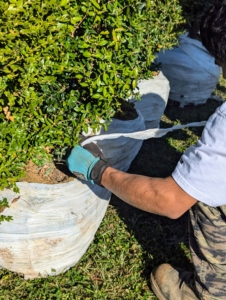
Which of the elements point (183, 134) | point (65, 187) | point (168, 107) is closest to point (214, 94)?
point (168, 107)

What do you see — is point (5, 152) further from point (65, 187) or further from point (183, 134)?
point (183, 134)

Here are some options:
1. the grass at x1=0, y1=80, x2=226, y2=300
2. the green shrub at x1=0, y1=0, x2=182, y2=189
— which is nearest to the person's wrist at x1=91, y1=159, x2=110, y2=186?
the green shrub at x1=0, y1=0, x2=182, y2=189

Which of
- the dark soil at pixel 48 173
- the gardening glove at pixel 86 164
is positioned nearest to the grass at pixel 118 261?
the dark soil at pixel 48 173

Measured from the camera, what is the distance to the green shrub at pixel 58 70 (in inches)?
70.8

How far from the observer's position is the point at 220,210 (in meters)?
2.23

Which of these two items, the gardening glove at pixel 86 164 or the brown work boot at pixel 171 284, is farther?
the brown work boot at pixel 171 284

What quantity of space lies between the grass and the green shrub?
33.5 inches

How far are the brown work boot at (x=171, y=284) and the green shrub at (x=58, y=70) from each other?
1.07 m

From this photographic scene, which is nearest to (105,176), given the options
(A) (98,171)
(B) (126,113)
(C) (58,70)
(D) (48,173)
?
(A) (98,171)

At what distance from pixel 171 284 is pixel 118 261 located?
16.2 inches

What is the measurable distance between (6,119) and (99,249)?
1299mm

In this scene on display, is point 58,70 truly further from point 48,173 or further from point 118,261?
point 118,261

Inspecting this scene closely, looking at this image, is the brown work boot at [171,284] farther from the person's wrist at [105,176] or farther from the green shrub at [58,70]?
the green shrub at [58,70]

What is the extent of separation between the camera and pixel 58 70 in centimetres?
201
